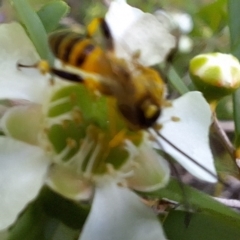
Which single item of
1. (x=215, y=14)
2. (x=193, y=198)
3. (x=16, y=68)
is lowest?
(x=215, y=14)

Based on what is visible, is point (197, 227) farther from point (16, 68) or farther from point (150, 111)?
point (16, 68)

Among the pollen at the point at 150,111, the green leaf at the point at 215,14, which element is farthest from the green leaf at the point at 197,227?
the green leaf at the point at 215,14

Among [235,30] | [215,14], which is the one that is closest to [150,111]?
[235,30]

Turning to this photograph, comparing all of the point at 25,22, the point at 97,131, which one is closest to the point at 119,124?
the point at 97,131

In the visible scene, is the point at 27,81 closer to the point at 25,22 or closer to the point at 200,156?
the point at 25,22

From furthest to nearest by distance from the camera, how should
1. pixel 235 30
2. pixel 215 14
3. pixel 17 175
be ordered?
pixel 215 14, pixel 235 30, pixel 17 175

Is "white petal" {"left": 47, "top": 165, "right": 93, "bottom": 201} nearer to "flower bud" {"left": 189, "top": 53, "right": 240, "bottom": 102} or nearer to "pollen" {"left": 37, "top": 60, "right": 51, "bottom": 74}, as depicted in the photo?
"pollen" {"left": 37, "top": 60, "right": 51, "bottom": 74}

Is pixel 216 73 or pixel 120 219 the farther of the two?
pixel 216 73
